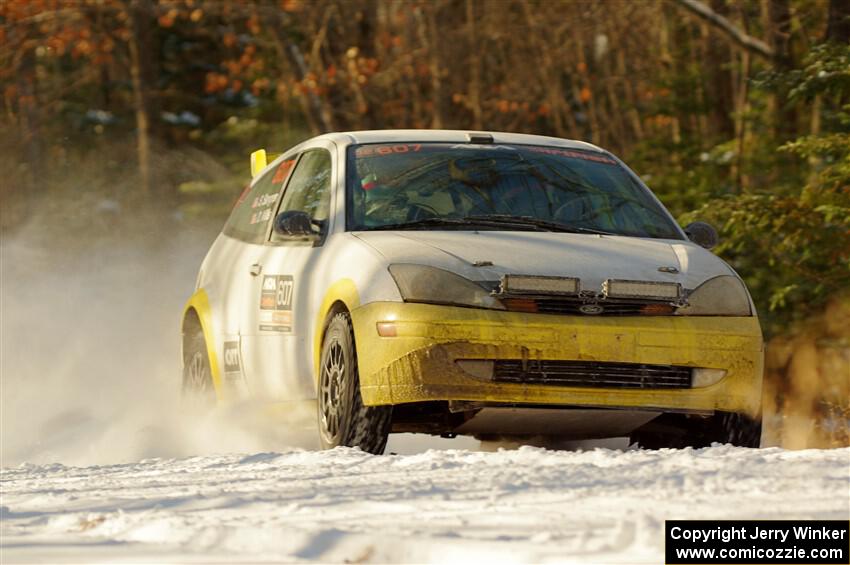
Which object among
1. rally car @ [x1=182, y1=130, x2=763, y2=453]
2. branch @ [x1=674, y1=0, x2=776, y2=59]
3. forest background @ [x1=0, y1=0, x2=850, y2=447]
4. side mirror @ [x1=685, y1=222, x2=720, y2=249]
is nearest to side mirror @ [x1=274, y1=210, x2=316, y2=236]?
rally car @ [x1=182, y1=130, x2=763, y2=453]

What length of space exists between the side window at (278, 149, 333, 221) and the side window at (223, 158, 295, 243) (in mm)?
130

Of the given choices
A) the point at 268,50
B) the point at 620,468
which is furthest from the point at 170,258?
the point at 268,50

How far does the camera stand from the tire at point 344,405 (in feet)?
22.7

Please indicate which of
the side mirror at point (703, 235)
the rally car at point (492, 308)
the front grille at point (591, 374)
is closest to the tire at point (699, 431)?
the rally car at point (492, 308)

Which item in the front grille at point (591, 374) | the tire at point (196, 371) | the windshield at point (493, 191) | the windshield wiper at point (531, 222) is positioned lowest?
the tire at point (196, 371)

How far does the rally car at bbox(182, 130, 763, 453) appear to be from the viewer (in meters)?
6.84

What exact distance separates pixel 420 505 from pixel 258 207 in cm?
449

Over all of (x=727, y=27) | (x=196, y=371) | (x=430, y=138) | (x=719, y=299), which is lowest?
(x=196, y=371)

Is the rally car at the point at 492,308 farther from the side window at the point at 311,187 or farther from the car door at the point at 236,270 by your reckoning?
the car door at the point at 236,270

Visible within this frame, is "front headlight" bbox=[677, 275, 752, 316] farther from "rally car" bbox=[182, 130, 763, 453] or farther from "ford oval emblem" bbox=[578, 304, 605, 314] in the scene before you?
"ford oval emblem" bbox=[578, 304, 605, 314]

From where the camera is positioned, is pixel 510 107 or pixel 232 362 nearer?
pixel 232 362

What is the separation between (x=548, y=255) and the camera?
7156mm

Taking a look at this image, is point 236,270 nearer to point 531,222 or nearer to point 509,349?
point 531,222

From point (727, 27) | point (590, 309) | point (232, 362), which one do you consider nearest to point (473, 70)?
point (727, 27)
